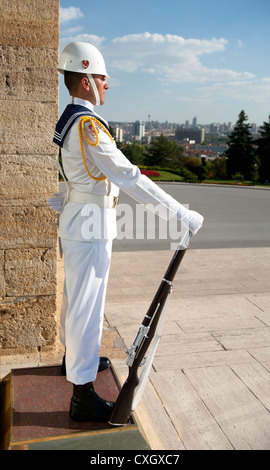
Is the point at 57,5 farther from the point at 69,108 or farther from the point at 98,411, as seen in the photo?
the point at 98,411

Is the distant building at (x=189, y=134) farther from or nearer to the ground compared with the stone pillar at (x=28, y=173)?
farther from the ground

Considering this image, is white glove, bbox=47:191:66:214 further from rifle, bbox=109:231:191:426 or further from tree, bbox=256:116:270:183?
tree, bbox=256:116:270:183

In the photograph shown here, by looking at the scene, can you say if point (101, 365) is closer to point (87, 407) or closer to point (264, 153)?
point (87, 407)

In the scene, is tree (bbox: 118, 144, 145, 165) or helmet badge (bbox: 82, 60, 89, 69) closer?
helmet badge (bbox: 82, 60, 89, 69)

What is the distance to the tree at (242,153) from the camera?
50.1 metres

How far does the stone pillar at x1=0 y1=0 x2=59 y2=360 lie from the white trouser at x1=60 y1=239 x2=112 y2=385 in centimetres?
98

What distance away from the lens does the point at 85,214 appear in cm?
242

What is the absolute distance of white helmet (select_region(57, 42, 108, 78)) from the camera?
2316mm

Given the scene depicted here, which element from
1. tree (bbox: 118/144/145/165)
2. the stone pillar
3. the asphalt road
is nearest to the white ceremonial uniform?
the stone pillar

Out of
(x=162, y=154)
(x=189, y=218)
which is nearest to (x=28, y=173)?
(x=189, y=218)

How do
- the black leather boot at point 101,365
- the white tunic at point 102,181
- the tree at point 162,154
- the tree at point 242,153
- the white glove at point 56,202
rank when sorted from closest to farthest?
the white tunic at point 102,181 → the white glove at point 56,202 → the black leather boot at point 101,365 → the tree at point 242,153 → the tree at point 162,154

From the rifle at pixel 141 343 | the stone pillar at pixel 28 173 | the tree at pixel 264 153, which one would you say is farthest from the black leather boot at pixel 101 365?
the tree at pixel 264 153

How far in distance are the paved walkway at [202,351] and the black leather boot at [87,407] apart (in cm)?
22

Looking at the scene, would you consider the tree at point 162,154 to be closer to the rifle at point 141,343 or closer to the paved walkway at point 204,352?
the paved walkway at point 204,352
